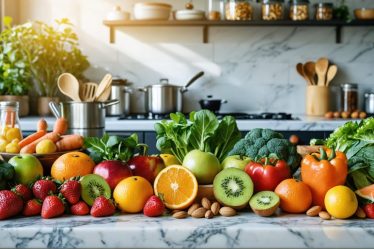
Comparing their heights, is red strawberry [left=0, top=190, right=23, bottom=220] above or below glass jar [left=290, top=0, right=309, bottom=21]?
below

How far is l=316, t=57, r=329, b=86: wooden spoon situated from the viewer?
161 inches

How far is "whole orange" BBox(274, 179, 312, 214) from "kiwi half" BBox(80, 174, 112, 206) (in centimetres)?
44

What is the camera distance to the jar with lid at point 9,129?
1721mm

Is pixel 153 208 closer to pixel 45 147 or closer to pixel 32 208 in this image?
pixel 32 208

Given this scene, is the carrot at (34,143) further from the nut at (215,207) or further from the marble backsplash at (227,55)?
the marble backsplash at (227,55)

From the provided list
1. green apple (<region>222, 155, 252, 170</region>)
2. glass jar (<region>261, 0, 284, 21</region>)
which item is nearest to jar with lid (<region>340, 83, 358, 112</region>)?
glass jar (<region>261, 0, 284, 21</region>)

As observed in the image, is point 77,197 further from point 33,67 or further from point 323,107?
point 323,107

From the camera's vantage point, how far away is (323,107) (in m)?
4.05

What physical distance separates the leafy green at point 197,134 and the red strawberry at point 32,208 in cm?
52

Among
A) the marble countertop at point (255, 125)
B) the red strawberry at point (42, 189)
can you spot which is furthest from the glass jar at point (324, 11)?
the red strawberry at point (42, 189)

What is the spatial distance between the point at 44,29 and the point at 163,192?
2725 mm

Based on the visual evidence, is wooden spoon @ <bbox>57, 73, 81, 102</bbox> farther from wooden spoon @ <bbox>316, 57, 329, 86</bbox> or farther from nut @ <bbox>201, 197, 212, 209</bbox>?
wooden spoon @ <bbox>316, 57, 329, 86</bbox>

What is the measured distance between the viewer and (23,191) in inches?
53.6

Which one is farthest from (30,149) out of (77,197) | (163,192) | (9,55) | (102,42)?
(102,42)
